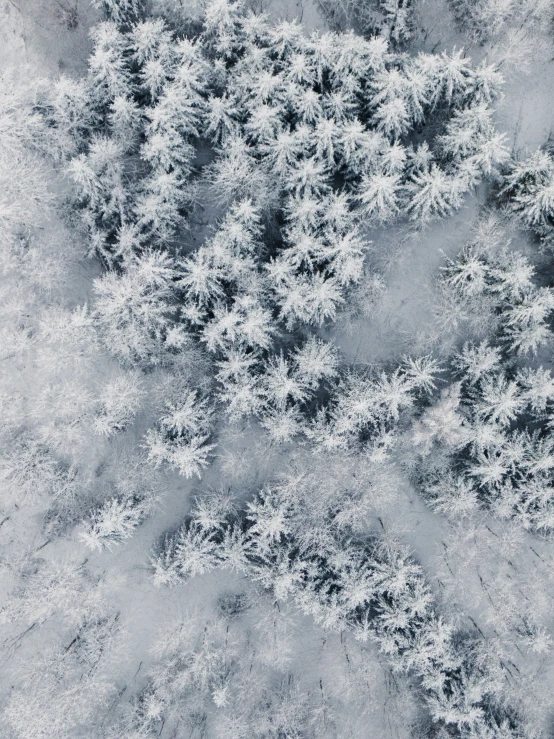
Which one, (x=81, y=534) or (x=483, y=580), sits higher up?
(x=81, y=534)

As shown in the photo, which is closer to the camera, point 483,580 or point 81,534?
point 81,534

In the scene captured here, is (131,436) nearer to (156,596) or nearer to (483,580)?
(156,596)

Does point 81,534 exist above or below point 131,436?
below

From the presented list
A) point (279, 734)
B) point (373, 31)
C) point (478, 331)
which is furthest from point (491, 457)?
point (373, 31)

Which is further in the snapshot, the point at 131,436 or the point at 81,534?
the point at 131,436

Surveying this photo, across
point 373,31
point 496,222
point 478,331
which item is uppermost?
point 373,31

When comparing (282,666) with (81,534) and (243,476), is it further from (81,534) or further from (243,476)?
(81,534)

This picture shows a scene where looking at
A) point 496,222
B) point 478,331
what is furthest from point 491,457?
point 496,222

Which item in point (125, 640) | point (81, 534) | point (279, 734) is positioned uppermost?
point (81, 534)
